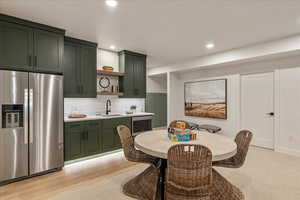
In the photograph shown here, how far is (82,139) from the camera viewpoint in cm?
346

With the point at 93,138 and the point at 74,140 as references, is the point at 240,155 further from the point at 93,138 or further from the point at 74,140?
the point at 74,140

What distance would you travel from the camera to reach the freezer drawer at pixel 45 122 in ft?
9.05

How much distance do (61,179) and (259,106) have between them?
4.95 meters

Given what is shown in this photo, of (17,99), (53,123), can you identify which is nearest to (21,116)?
(17,99)

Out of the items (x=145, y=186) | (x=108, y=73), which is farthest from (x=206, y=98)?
(x=145, y=186)

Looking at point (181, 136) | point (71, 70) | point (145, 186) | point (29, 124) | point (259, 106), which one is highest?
point (71, 70)

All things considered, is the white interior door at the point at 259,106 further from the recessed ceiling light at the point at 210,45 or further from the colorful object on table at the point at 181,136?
the colorful object on table at the point at 181,136

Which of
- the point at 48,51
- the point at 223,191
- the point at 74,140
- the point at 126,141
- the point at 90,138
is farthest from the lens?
the point at 90,138

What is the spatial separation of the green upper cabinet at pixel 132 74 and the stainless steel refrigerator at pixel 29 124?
1.84 m

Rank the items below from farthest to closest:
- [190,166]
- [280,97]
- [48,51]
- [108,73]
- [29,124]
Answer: [108,73] → [280,97] → [48,51] → [29,124] → [190,166]

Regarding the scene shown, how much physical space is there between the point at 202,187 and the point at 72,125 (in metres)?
2.71

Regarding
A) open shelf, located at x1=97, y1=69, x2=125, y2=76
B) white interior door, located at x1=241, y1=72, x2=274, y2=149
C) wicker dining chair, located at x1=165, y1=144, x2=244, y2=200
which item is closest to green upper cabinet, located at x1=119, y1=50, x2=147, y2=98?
open shelf, located at x1=97, y1=69, x2=125, y2=76

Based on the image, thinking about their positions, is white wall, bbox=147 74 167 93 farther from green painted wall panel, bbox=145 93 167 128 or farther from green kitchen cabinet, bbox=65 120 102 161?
green kitchen cabinet, bbox=65 120 102 161

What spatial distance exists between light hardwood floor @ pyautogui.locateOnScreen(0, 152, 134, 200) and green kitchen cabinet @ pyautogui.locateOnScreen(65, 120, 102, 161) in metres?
0.20
